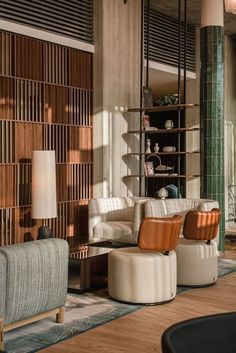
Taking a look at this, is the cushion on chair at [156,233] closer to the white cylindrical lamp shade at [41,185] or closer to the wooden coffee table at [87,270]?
the wooden coffee table at [87,270]

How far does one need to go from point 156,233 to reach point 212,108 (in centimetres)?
332

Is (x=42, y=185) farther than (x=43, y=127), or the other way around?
(x=43, y=127)

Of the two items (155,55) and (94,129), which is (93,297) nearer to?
(94,129)

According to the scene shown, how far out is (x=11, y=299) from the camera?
12.9 feet

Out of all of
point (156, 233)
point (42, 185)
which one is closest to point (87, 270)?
point (156, 233)

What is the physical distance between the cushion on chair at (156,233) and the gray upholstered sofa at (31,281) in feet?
3.41

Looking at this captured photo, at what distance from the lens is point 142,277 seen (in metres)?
5.13

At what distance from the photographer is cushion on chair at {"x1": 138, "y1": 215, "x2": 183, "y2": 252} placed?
5.20 metres

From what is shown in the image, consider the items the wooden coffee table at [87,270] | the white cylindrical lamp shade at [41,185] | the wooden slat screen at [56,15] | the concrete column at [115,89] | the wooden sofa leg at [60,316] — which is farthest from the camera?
the concrete column at [115,89]

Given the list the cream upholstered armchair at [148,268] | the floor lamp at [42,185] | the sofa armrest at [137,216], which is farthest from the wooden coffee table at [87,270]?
the sofa armrest at [137,216]

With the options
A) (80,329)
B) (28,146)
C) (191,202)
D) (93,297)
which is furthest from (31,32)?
(80,329)

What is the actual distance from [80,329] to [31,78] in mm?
4038

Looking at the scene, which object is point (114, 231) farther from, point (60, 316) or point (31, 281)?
point (31, 281)

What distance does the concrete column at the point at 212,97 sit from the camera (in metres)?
7.97
